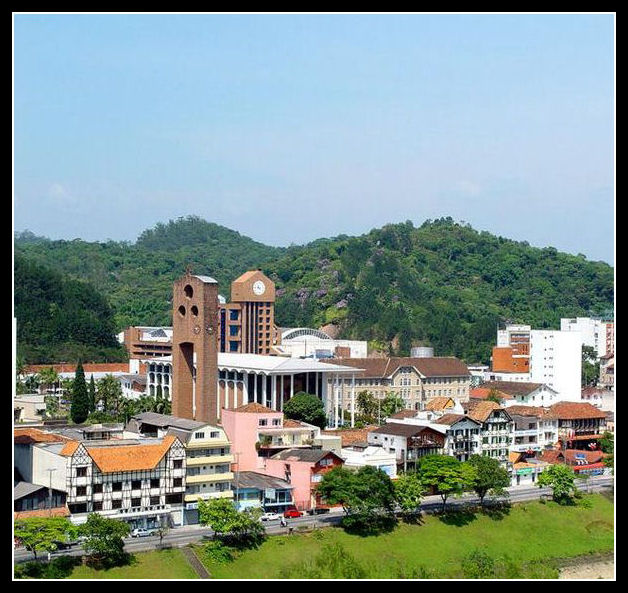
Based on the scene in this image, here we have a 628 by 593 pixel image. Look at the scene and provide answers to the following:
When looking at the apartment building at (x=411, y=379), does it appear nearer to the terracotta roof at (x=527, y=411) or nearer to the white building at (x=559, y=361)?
the white building at (x=559, y=361)

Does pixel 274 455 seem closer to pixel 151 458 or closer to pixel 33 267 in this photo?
pixel 151 458

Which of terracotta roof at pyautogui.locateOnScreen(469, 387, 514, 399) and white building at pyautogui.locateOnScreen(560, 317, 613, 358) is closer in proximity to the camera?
terracotta roof at pyautogui.locateOnScreen(469, 387, 514, 399)

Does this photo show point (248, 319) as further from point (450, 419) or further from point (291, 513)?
point (291, 513)

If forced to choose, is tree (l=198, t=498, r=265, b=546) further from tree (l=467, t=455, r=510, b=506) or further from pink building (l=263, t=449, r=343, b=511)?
tree (l=467, t=455, r=510, b=506)

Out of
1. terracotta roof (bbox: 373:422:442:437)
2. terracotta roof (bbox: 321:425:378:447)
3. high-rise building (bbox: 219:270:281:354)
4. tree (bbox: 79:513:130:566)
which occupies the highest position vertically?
high-rise building (bbox: 219:270:281:354)

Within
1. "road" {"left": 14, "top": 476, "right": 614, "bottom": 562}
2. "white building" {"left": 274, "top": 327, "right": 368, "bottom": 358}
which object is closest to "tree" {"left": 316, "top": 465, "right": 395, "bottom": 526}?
"road" {"left": 14, "top": 476, "right": 614, "bottom": 562}

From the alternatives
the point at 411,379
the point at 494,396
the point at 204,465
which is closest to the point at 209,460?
the point at 204,465

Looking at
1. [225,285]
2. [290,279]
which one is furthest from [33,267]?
[225,285]
